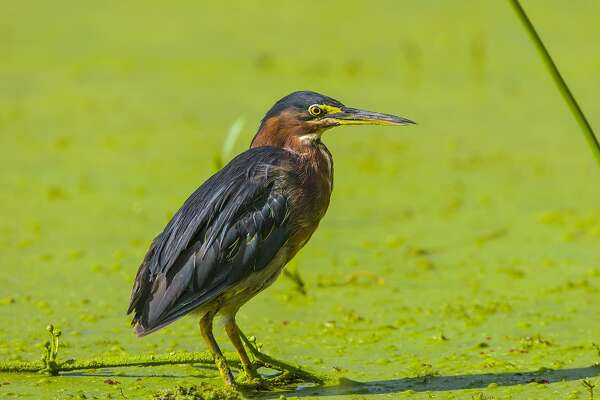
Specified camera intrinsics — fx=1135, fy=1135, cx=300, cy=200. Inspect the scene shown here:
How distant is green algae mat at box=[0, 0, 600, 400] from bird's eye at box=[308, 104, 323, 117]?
102cm

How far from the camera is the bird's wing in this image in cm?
426

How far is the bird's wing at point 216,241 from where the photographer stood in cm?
426

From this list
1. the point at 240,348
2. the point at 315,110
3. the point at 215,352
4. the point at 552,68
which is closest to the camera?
the point at 552,68

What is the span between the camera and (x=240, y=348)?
14.7 feet

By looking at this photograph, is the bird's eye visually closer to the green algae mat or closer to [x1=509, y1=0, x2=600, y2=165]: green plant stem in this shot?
the green algae mat

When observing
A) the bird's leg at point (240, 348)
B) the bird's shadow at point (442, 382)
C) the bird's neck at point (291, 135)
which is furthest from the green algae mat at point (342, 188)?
the bird's neck at point (291, 135)

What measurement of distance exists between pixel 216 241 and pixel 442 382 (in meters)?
1.03

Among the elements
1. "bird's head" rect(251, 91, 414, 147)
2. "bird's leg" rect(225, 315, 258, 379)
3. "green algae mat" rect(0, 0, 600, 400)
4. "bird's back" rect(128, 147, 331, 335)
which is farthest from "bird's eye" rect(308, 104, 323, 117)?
"green algae mat" rect(0, 0, 600, 400)

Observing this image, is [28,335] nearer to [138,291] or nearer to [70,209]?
[138,291]

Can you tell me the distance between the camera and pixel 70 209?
7.16 metres

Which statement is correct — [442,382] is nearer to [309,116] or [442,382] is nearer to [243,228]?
[243,228]

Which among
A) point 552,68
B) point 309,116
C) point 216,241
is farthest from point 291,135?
point 552,68

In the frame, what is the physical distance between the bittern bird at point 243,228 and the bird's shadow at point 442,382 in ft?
1.03

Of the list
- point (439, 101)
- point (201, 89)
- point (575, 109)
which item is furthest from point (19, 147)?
point (575, 109)
